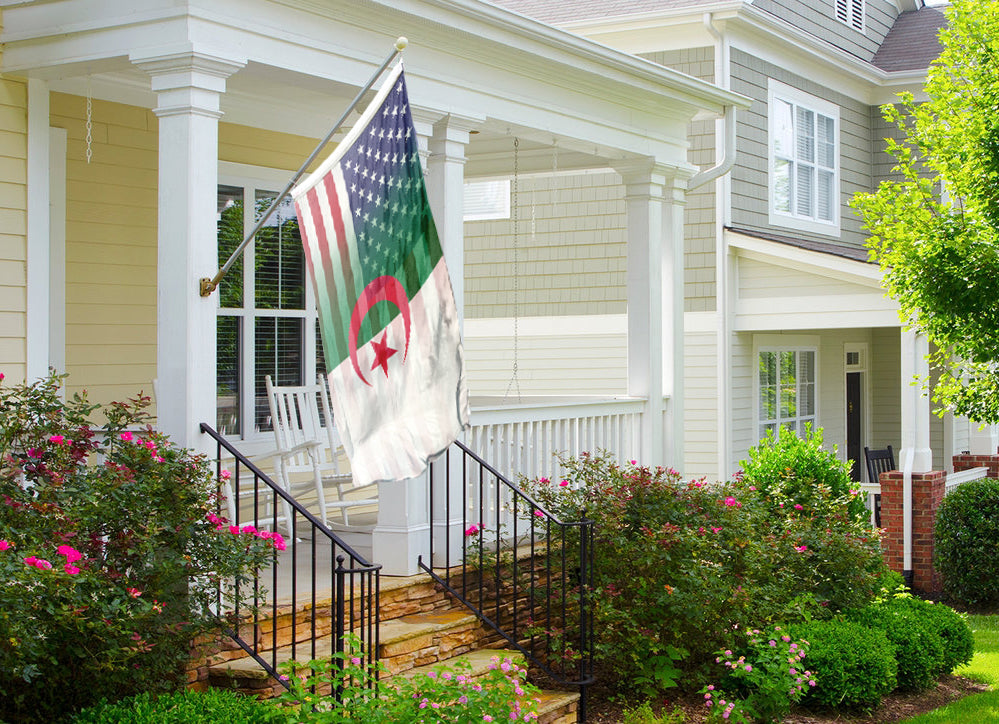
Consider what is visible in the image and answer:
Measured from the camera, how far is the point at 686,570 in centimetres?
694

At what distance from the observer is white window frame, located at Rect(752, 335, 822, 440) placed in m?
14.3

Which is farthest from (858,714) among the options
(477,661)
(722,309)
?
(722,309)

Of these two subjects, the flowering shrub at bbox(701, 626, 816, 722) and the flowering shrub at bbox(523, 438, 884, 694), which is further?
the flowering shrub at bbox(523, 438, 884, 694)

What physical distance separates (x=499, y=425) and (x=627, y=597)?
1.46 meters

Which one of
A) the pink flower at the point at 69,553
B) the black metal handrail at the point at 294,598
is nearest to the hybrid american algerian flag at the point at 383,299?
the black metal handrail at the point at 294,598

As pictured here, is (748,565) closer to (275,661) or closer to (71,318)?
(275,661)

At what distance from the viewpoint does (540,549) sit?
8039mm

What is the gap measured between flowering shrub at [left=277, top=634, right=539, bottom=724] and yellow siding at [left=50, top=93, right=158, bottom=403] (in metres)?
3.32

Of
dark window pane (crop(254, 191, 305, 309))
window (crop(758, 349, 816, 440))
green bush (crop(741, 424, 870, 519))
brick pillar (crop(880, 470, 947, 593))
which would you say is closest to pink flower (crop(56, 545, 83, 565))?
dark window pane (crop(254, 191, 305, 309))

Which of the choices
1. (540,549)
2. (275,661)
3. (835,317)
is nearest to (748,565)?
(540,549)

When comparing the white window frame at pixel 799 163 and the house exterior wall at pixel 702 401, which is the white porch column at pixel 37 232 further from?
the white window frame at pixel 799 163

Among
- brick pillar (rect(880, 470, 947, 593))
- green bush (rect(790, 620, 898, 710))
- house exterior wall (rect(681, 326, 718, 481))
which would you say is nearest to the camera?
green bush (rect(790, 620, 898, 710))

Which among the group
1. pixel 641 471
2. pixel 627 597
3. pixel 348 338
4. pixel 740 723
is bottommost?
pixel 740 723

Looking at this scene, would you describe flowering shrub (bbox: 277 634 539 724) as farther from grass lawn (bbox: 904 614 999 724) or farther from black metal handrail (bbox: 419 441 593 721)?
grass lawn (bbox: 904 614 999 724)
